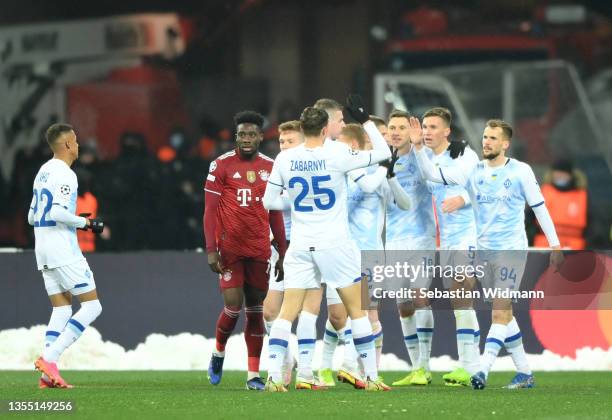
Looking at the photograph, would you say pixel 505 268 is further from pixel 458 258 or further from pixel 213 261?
pixel 213 261

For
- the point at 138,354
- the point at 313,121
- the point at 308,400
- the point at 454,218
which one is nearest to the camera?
the point at 308,400

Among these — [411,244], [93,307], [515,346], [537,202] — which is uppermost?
[537,202]

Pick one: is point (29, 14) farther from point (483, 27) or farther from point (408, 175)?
point (408, 175)

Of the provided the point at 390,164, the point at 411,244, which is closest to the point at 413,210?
the point at 411,244

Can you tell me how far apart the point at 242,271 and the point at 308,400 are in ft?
5.44

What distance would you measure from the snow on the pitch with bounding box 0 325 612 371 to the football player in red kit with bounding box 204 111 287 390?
9.34ft

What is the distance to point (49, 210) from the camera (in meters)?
12.7

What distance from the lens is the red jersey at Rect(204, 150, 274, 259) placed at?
12688 millimetres

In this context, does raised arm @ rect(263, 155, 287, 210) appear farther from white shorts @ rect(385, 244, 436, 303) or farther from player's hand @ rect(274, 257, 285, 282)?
white shorts @ rect(385, 244, 436, 303)

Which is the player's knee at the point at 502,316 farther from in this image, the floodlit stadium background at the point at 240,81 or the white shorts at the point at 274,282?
the floodlit stadium background at the point at 240,81

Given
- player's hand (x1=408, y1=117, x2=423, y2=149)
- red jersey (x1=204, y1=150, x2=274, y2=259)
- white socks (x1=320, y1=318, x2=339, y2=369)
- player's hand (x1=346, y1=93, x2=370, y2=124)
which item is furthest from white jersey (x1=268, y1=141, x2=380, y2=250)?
white socks (x1=320, y1=318, x2=339, y2=369)

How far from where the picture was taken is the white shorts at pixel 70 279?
12805mm

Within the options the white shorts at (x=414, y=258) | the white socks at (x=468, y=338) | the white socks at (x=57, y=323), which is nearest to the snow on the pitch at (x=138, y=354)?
the white shorts at (x=414, y=258)

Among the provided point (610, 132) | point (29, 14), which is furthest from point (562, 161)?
point (29, 14)
